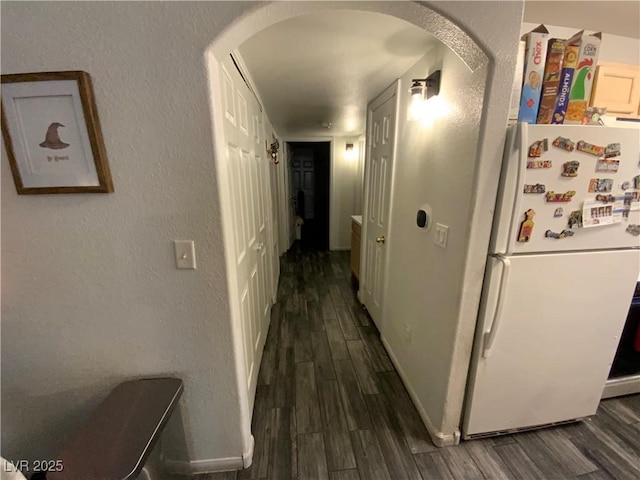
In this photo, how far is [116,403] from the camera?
1.03 meters

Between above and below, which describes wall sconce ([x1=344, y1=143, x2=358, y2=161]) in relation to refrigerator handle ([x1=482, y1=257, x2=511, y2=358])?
above

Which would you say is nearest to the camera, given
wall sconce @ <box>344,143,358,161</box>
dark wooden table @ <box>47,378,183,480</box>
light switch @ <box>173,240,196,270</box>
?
dark wooden table @ <box>47,378,183,480</box>

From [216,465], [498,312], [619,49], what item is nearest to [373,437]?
[216,465]

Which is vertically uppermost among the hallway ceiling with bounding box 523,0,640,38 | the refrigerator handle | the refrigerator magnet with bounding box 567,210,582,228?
the hallway ceiling with bounding box 523,0,640,38

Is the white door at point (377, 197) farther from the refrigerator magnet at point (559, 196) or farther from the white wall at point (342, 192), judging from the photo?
the white wall at point (342, 192)

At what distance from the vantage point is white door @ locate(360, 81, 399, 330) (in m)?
2.10

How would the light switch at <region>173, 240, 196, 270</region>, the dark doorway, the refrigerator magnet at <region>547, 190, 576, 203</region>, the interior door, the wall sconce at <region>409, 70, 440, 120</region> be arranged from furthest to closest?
the interior door, the dark doorway, the wall sconce at <region>409, 70, 440, 120</region>, the refrigerator magnet at <region>547, 190, 576, 203</region>, the light switch at <region>173, 240, 196, 270</region>

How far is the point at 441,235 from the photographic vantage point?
1.36 metres

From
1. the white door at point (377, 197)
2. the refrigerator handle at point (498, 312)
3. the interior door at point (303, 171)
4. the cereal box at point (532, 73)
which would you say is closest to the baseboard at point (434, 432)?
the refrigerator handle at point (498, 312)

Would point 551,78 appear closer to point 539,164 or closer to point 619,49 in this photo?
point 539,164

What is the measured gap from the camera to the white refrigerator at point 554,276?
43.0 inches

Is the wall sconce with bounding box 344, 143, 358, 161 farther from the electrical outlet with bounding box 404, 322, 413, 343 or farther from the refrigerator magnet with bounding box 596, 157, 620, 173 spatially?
the refrigerator magnet with bounding box 596, 157, 620, 173

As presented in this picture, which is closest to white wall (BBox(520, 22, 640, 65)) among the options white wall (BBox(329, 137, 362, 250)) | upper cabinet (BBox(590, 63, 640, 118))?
upper cabinet (BBox(590, 63, 640, 118))

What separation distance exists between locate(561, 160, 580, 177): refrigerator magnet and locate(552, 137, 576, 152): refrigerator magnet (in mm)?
62
